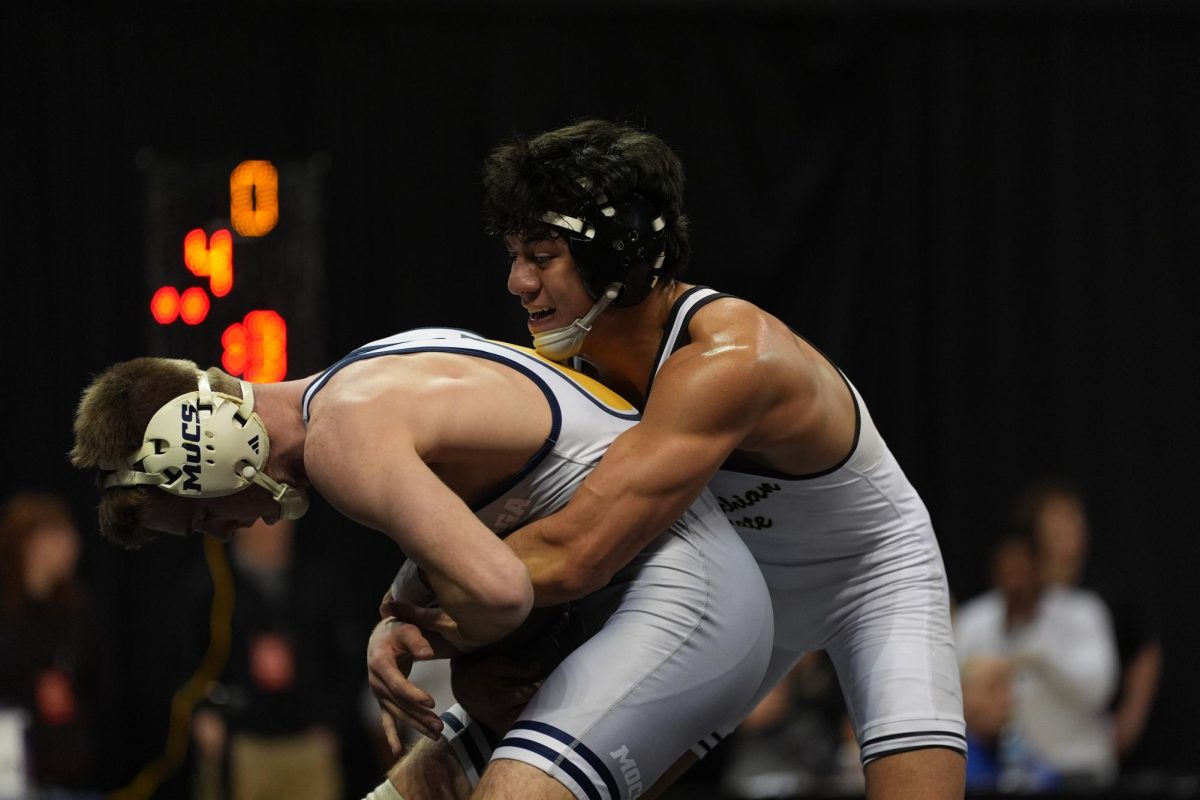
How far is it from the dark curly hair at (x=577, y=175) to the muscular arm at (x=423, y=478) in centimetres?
60

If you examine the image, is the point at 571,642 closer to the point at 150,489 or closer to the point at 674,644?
the point at 674,644

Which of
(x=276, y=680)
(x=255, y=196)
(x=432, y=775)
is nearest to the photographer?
(x=432, y=775)

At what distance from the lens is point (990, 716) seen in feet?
20.8

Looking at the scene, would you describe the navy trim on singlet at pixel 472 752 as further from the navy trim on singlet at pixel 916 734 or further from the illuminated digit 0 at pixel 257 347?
the illuminated digit 0 at pixel 257 347

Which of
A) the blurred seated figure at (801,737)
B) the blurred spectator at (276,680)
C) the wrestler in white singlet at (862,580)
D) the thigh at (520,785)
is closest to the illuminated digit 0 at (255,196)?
the blurred spectator at (276,680)

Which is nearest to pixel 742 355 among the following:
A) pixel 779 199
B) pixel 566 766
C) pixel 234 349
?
pixel 566 766

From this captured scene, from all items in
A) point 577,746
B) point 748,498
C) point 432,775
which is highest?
point 748,498

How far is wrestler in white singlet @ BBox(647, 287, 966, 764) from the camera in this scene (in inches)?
141

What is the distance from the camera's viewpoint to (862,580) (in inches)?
148

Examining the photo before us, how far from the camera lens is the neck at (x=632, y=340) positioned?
357cm

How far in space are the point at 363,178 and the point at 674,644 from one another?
5.14 m

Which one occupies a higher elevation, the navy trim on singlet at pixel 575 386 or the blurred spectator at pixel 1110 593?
the navy trim on singlet at pixel 575 386

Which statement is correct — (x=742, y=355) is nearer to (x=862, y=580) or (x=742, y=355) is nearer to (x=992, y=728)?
(x=862, y=580)

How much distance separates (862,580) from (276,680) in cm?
370
